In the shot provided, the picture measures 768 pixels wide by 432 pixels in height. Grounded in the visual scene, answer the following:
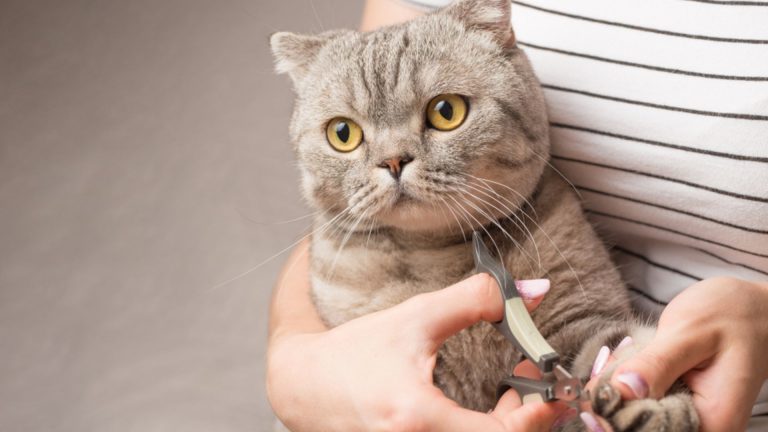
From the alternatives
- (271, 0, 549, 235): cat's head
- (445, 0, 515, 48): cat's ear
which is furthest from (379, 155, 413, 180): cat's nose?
(445, 0, 515, 48): cat's ear

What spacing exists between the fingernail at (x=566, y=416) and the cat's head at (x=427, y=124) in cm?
27

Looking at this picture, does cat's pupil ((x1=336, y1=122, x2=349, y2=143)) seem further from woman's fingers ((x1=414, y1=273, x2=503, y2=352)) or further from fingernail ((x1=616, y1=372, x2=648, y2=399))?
fingernail ((x1=616, y1=372, x2=648, y2=399))

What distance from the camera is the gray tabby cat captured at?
39.9 inches

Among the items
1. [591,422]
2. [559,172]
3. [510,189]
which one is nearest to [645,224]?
[559,172]

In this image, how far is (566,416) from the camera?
2.99 feet

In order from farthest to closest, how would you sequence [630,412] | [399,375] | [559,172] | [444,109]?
[559,172], [444,109], [399,375], [630,412]

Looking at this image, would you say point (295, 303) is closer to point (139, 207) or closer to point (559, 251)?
point (559, 251)

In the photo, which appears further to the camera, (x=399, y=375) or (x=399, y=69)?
(x=399, y=69)

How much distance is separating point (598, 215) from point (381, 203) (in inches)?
16.8

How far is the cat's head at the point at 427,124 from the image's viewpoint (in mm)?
999

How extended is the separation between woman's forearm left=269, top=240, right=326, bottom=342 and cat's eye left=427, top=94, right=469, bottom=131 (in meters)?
0.38

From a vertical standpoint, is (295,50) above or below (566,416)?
above

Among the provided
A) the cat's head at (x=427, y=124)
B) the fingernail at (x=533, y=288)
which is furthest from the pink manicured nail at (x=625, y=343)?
the cat's head at (x=427, y=124)

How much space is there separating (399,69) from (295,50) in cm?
22
